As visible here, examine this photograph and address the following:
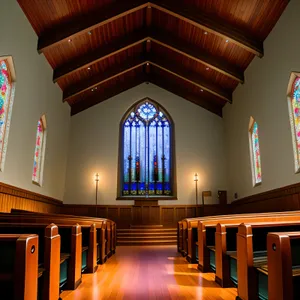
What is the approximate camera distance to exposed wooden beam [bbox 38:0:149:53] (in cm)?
729

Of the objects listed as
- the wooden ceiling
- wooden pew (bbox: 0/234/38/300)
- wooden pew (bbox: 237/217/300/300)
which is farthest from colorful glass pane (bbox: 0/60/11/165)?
wooden pew (bbox: 237/217/300/300)

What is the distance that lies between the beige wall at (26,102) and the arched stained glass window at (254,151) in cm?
568

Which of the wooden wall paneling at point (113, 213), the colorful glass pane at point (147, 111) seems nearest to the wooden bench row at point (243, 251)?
the wooden wall paneling at point (113, 213)

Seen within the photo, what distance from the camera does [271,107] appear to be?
24.2ft

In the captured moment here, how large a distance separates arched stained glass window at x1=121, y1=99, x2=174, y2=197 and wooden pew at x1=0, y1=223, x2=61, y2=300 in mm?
8603

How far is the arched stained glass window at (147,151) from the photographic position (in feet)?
36.8

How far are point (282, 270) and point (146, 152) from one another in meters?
9.75

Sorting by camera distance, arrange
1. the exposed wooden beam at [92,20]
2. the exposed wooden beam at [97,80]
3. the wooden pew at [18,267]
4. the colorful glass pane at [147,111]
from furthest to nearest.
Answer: the colorful glass pane at [147,111] → the exposed wooden beam at [97,80] → the exposed wooden beam at [92,20] → the wooden pew at [18,267]

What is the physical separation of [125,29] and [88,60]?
131 cm

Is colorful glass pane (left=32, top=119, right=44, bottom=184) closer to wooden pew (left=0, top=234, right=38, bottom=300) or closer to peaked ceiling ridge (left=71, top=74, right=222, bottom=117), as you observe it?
peaked ceiling ridge (left=71, top=74, right=222, bottom=117)

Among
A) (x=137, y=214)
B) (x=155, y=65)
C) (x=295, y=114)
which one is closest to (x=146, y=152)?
(x=137, y=214)

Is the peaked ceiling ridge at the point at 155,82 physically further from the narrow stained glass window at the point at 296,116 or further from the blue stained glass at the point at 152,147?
the narrow stained glass window at the point at 296,116

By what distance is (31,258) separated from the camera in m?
1.78

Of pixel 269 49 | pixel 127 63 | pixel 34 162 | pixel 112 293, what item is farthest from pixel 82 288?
pixel 127 63
